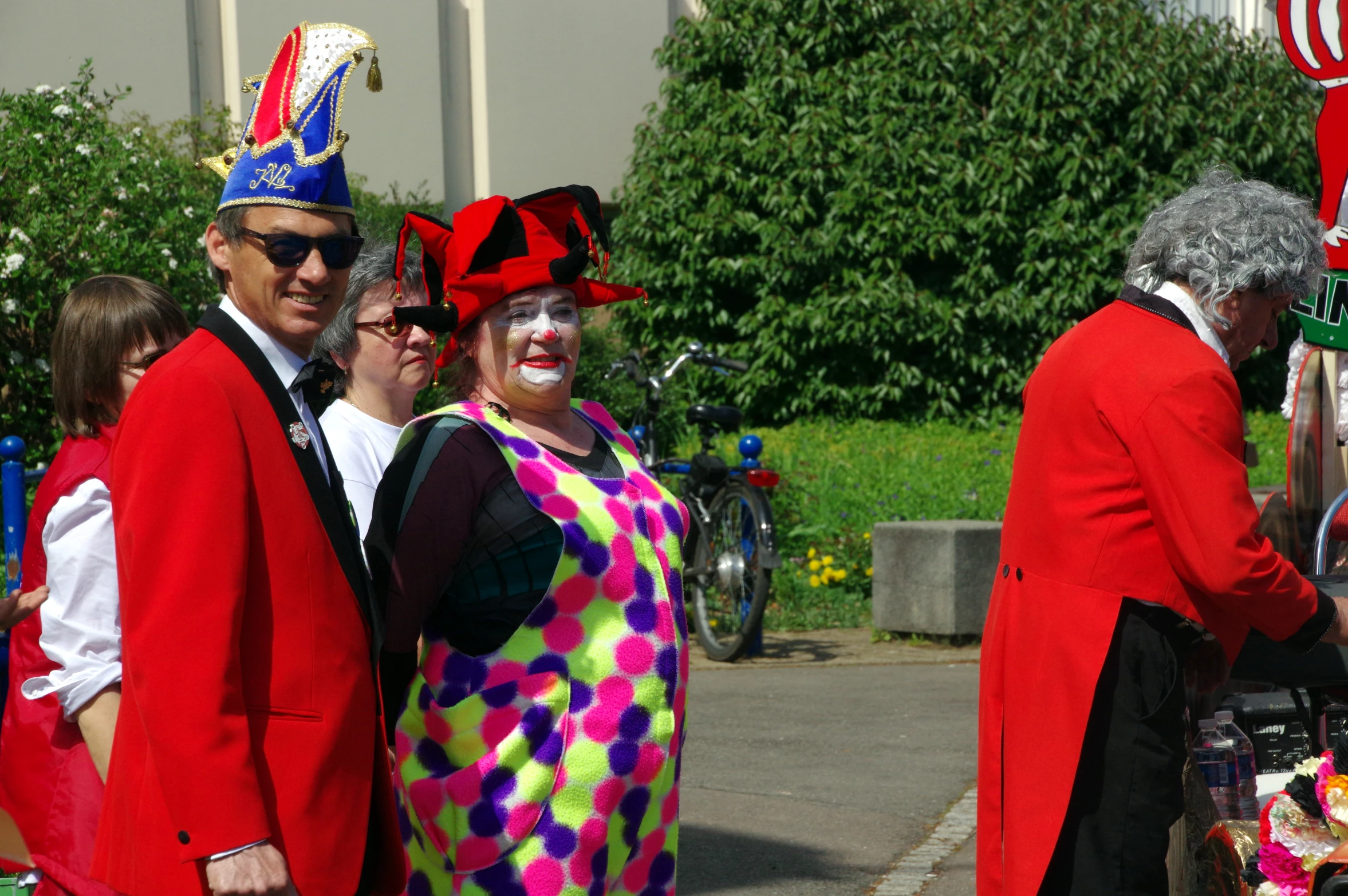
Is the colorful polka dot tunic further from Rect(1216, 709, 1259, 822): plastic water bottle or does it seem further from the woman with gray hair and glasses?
Rect(1216, 709, 1259, 822): plastic water bottle

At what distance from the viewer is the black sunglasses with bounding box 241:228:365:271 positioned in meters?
2.18

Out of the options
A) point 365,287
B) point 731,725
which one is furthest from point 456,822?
point 731,725

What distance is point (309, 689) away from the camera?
2.01 metres

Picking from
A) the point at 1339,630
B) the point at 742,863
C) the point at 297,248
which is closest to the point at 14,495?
the point at 742,863

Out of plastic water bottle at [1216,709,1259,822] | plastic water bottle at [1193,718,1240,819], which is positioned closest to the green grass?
plastic water bottle at [1216,709,1259,822]

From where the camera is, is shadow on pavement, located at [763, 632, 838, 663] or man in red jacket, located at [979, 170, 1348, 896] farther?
shadow on pavement, located at [763, 632, 838, 663]

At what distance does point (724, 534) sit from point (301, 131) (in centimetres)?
584

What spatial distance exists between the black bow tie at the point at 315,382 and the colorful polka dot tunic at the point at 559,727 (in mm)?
328

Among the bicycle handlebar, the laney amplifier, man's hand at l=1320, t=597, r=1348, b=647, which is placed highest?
the bicycle handlebar

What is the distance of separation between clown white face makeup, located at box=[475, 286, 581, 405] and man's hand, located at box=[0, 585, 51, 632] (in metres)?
0.89

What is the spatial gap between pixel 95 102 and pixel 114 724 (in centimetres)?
690

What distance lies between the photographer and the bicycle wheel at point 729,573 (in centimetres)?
765

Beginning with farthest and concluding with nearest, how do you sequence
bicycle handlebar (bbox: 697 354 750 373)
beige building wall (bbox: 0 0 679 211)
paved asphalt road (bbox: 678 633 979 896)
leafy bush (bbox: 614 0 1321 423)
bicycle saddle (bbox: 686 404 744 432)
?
leafy bush (bbox: 614 0 1321 423), beige building wall (bbox: 0 0 679 211), bicycle handlebar (bbox: 697 354 750 373), bicycle saddle (bbox: 686 404 744 432), paved asphalt road (bbox: 678 633 979 896)

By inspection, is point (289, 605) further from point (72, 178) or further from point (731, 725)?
point (72, 178)
